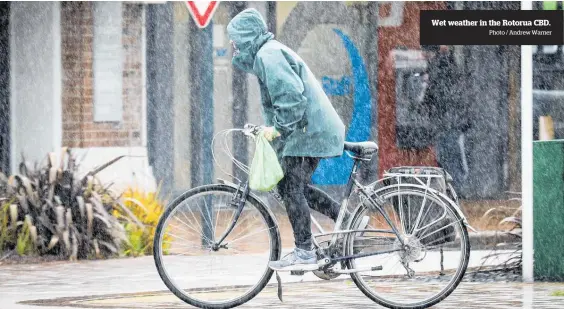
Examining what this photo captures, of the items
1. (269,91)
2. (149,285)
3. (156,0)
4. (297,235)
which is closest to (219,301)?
(297,235)

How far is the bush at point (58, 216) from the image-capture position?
1199 cm

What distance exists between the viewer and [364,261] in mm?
8281

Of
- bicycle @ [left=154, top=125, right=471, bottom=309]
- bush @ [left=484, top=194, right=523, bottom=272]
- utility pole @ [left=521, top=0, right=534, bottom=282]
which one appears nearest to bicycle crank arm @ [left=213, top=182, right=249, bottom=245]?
bicycle @ [left=154, top=125, right=471, bottom=309]

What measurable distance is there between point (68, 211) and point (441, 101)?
743 cm

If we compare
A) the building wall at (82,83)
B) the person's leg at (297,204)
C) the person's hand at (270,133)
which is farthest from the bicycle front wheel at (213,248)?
the building wall at (82,83)

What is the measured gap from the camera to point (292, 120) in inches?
319

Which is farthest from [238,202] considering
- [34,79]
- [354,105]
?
[354,105]

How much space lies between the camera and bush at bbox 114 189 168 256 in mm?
12438

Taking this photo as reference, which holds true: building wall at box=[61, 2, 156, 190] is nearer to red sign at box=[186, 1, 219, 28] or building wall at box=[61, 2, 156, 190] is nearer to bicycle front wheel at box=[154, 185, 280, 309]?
red sign at box=[186, 1, 219, 28]

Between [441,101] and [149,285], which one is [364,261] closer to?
[149,285]

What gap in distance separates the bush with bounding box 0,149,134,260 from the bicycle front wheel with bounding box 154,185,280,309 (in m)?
3.59

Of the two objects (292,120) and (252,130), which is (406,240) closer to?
(292,120)

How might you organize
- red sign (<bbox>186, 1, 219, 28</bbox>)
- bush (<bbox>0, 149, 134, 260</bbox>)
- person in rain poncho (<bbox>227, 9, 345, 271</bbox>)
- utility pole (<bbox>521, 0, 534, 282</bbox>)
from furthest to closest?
red sign (<bbox>186, 1, 219, 28</bbox>) → bush (<bbox>0, 149, 134, 260</bbox>) → utility pole (<bbox>521, 0, 534, 282</bbox>) → person in rain poncho (<bbox>227, 9, 345, 271</bbox>)

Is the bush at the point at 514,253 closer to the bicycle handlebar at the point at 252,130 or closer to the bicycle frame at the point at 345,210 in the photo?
the bicycle frame at the point at 345,210
